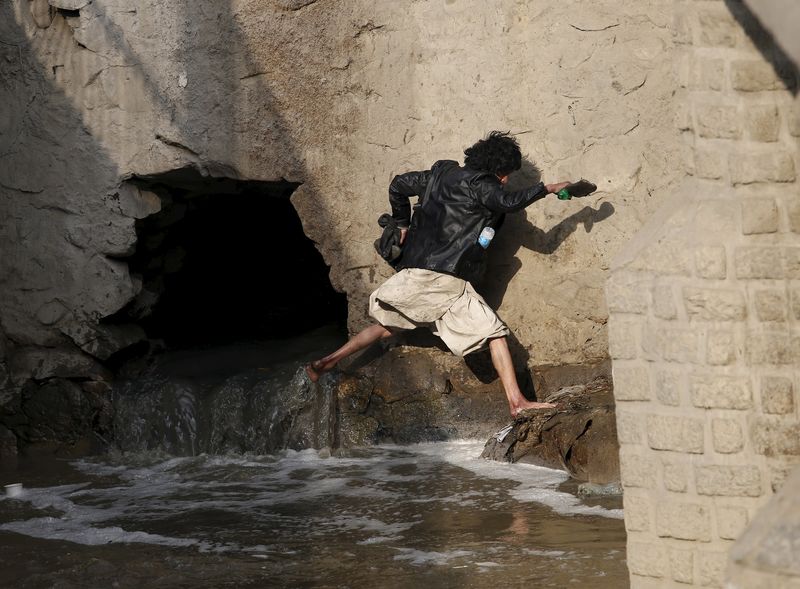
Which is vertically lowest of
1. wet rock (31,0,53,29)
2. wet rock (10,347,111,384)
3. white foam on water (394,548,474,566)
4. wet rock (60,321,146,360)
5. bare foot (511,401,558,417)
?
white foam on water (394,548,474,566)

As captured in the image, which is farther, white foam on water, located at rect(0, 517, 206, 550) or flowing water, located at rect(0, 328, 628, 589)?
white foam on water, located at rect(0, 517, 206, 550)

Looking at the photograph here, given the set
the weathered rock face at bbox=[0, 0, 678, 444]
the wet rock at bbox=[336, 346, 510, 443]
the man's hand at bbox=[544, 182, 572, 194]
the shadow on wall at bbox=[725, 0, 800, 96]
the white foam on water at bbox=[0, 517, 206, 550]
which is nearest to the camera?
the shadow on wall at bbox=[725, 0, 800, 96]

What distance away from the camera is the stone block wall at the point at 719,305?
14.0 feet

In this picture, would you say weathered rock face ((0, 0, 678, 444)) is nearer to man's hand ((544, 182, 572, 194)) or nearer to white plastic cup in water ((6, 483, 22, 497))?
man's hand ((544, 182, 572, 194))

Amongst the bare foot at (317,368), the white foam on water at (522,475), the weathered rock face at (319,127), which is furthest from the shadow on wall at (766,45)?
the bare foot at (317,368)

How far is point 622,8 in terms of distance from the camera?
24.0 feet

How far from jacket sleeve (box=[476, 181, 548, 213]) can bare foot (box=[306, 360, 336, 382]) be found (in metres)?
1.50

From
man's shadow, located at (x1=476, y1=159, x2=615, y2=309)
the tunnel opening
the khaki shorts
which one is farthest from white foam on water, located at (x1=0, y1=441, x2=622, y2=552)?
the tunnel opening

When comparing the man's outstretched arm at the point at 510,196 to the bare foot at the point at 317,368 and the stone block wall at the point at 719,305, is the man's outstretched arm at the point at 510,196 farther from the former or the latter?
the stone block wall at the point at 719,305

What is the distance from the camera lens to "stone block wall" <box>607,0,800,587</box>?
168 inches

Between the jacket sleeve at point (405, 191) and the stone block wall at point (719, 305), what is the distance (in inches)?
124

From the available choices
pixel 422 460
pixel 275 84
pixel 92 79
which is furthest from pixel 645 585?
pixel 92 79

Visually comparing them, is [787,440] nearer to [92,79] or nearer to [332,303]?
[92,79]

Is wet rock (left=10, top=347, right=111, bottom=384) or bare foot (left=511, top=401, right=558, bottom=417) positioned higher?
wet rock (left=10, top=347, right=111, bottom=384)
